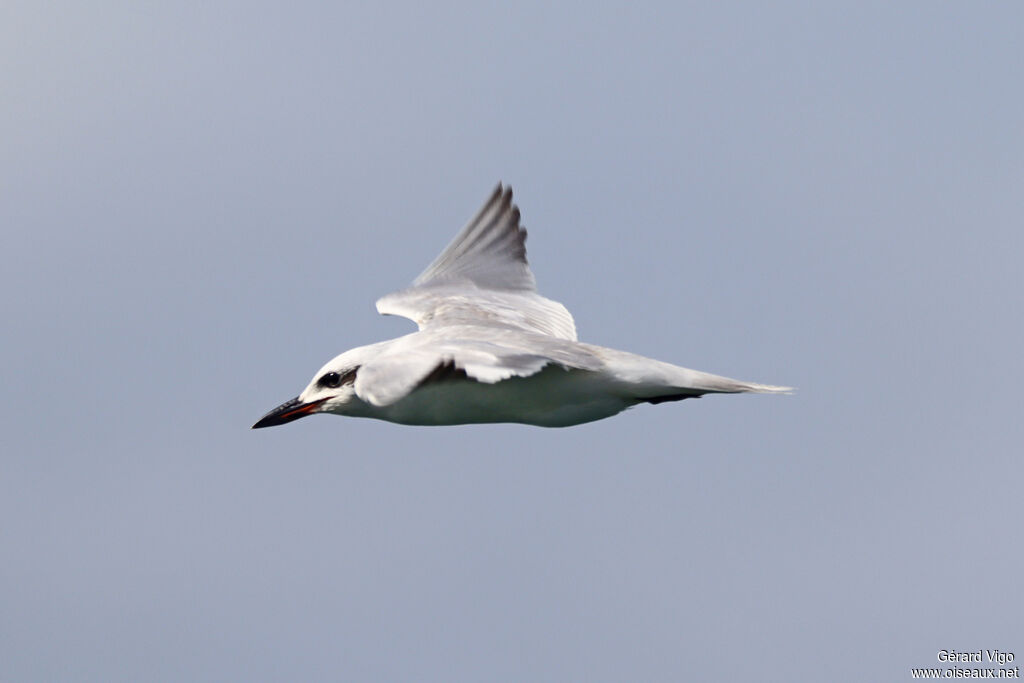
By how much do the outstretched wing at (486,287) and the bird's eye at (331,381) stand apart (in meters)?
1.93

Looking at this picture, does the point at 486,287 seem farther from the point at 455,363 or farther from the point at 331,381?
the point at 455,363

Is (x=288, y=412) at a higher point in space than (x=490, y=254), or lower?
lower

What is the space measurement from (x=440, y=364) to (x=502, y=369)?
0.75 m

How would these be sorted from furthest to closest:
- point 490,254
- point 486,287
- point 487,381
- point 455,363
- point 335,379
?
point 490,254, point 486,287, point 335,379, point 455,363, point 487,381

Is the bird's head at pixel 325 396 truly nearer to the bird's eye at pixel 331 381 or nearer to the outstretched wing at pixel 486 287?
the bird's eye at pixel 331 381

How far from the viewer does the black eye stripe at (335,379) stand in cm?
1614

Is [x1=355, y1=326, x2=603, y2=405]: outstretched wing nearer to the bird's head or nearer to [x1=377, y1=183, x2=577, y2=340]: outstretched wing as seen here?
the bird's head

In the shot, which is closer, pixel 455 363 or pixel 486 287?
pixel 455 363

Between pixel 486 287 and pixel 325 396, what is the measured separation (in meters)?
4.30

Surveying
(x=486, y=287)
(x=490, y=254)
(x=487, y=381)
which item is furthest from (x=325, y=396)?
(x=490, y=254)

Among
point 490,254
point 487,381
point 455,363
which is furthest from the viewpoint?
point 490,254

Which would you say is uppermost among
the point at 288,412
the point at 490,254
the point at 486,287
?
the point at 490,254

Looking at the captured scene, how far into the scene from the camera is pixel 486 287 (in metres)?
20.2

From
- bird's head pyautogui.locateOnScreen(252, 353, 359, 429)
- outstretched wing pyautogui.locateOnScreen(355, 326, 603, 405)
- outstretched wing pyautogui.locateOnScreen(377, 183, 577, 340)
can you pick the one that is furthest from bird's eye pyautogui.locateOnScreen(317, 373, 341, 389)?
outstretched wing pyautogui.locateOnScreen(377, 183, 577, 340)
